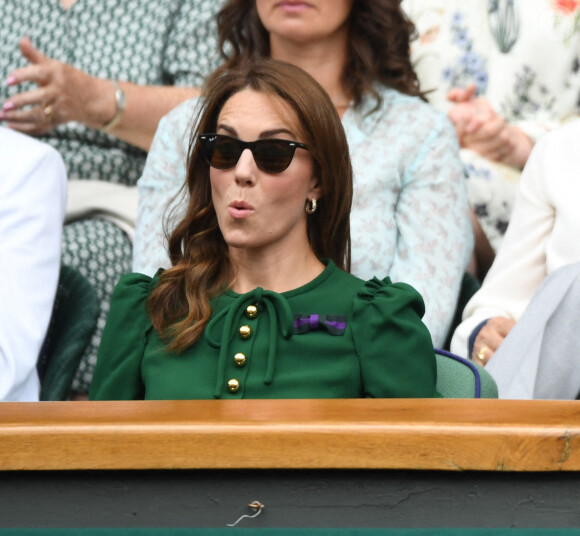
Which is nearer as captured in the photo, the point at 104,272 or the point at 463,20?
the point at 104,272

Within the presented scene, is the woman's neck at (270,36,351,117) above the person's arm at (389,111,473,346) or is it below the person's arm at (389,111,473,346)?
above

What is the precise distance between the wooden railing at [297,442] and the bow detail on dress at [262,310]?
0.59 m

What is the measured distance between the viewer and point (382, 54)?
9.86ft

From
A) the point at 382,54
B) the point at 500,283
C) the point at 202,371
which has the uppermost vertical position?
the point at 382,54

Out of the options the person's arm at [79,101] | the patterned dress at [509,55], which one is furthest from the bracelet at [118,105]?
the patterned dress at [509,55]

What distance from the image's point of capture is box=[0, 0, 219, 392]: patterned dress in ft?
11.2

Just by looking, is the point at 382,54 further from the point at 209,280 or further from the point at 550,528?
the point at 550,528

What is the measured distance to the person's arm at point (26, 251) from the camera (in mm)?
2268

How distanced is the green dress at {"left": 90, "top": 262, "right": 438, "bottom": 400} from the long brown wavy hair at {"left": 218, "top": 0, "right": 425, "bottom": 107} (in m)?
1.11

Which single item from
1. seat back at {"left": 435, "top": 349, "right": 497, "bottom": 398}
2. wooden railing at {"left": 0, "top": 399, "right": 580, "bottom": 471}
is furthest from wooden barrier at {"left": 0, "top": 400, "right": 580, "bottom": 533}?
seat back at {"left": 435, "top": 349, "right": 497, "bottom": 398}

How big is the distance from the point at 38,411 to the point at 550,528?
22.0 inches

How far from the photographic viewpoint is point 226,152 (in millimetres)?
1906

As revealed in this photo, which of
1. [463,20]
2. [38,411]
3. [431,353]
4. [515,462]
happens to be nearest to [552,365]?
[431,353]

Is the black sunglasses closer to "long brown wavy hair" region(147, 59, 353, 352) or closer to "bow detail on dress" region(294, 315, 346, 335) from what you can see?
"long brown wavy hair" region(147, 59, 353, 352)
